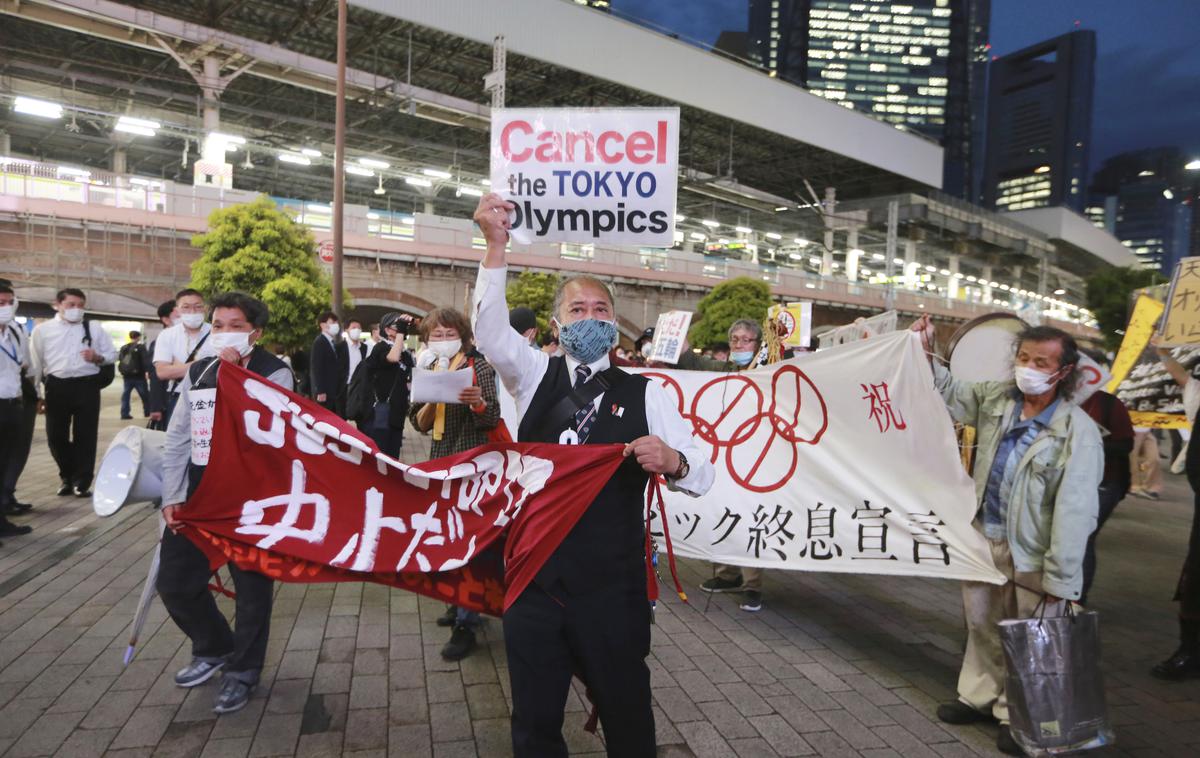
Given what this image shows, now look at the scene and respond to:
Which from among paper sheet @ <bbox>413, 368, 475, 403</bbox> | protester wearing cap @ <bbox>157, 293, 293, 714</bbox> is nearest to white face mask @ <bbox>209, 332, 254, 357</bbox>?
protester wearing cap @ <bbox>157, 293, 293, 714</bbox>

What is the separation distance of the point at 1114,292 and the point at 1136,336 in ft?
95.5

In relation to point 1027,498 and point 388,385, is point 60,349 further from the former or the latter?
point 1027,498

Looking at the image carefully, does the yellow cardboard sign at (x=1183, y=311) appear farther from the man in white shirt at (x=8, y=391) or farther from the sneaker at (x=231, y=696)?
the man in white shirt at (x=8, y=391)

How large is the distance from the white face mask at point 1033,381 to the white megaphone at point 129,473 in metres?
4.20

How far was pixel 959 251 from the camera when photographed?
5375cm

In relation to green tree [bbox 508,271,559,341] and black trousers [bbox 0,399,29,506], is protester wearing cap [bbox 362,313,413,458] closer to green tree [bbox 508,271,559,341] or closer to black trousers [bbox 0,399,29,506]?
black trousers [bbox 0,399,29,506]

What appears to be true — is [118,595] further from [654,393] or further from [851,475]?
[851,475]

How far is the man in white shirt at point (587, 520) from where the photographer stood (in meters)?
2.33

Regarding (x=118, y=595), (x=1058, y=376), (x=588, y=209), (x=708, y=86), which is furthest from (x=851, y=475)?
(x=708, y=86)

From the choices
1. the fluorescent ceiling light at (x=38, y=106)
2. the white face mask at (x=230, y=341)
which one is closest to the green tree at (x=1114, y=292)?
the white face mask at (x=230, y=341)

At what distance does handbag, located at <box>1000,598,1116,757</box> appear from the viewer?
10.0 ft

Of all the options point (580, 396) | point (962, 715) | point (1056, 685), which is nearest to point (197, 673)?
point (580, 396)

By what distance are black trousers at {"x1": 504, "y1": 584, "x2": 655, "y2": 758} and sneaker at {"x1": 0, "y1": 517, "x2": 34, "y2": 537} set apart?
Result: 6350 millimetres

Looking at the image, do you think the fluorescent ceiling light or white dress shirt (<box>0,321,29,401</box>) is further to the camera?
the fluorescent ceiling light
